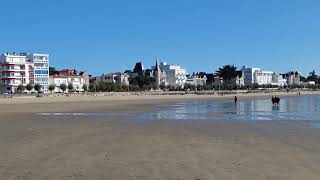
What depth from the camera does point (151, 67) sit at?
17362cm

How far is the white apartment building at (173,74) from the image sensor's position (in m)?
169

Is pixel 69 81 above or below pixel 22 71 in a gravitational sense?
below

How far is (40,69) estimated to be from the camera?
112 m

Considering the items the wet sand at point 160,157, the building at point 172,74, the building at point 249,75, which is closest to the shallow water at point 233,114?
the wet sand at point 160,157

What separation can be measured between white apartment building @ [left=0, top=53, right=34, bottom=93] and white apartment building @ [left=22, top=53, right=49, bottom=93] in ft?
5.44

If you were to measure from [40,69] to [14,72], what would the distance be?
26.6 feet

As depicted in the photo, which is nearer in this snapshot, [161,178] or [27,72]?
[161,178]

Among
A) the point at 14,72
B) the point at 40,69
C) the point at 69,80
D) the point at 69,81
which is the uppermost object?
the point at 40,69

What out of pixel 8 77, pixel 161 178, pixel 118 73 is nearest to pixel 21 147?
pixel 161 178

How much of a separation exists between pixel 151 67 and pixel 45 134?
158389 mm

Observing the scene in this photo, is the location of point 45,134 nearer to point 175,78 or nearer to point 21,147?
point 21,147

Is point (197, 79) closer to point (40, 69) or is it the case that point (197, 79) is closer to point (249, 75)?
point (249, 75)

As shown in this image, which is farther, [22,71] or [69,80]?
[69,80]

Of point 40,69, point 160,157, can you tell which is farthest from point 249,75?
point 160,157
